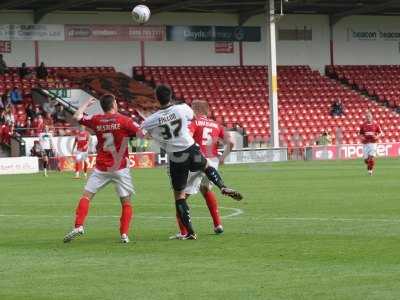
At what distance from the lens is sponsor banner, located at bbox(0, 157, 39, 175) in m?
44.1

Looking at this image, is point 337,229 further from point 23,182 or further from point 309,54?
point 309,54

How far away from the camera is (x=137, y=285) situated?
10.8 metres

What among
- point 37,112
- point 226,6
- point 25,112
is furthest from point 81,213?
point 226,6

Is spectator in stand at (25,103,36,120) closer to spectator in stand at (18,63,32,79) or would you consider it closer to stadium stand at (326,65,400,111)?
spectator in stand at (18,63,32,79)

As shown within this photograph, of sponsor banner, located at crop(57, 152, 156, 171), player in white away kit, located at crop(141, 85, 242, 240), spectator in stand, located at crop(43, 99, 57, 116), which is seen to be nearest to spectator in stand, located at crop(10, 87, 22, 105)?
spectator in stand, located at crop(43, 99, 57, 116)

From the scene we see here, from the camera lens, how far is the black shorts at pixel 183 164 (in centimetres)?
1522

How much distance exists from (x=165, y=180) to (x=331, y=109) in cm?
2730

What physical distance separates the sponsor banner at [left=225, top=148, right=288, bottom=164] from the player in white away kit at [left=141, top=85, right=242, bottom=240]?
3422 cm

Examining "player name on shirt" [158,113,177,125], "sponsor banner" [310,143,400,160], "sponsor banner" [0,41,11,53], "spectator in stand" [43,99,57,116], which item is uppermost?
"sponsor banner" [0,41,11,53]

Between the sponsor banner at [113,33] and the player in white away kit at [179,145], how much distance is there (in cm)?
4291

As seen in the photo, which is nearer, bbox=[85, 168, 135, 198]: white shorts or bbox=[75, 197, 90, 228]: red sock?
bbox=[75, 197, 90, 228]: red sock

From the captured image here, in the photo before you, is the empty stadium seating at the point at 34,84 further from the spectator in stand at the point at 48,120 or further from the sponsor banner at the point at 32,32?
the sponsor banner at the point at 32,32

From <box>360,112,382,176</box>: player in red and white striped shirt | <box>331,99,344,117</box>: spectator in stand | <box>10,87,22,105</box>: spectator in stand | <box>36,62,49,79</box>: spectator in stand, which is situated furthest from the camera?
<box>331,99,344,117</box>: spectator in stand

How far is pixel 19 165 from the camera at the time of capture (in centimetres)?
4466
